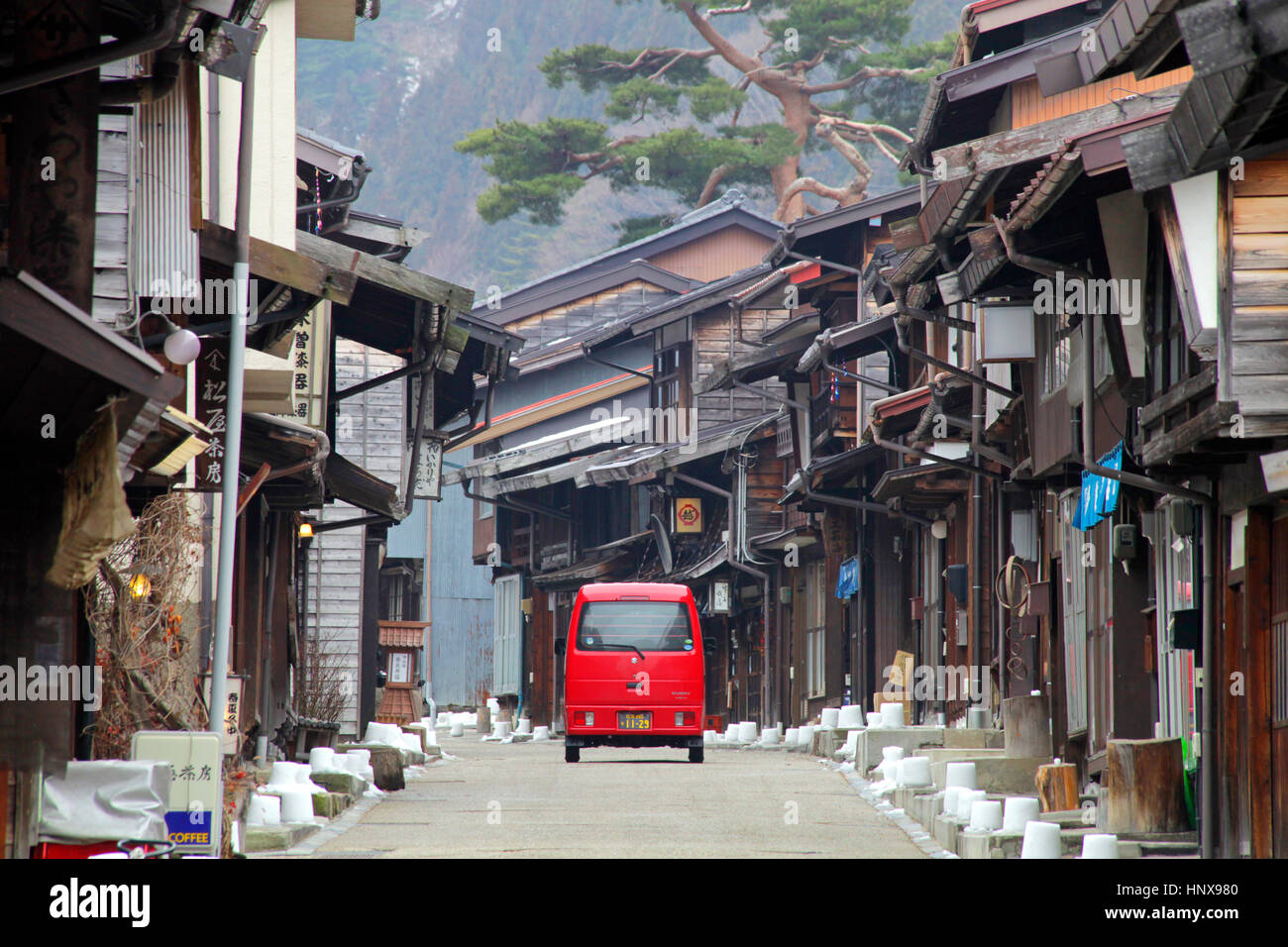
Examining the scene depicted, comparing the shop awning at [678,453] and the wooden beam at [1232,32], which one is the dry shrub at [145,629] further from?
the shop awning at [678,453]

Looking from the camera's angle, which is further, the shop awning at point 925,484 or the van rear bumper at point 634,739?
the van rear bumper at point 634,739

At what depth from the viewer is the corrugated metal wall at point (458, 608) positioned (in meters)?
54.7

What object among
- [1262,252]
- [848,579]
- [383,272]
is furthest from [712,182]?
[1262,252]

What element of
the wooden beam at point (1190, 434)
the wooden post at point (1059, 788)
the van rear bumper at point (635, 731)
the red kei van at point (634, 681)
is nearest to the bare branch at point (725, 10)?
the red kei van at point (634, 681)

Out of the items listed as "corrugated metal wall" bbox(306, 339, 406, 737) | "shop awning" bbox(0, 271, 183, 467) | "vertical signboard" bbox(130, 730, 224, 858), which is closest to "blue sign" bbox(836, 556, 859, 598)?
"corrugated metal wall" bbox(306, 339, 406, 737)

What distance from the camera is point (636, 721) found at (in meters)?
27.4

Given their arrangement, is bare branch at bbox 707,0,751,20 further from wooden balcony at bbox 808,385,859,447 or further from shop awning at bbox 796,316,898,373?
shop awning at bbox 796,316,898,373

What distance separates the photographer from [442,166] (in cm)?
12506

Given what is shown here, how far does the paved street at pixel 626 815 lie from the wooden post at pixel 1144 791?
159 centimetres

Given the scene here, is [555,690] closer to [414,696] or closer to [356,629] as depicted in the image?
[414,696]

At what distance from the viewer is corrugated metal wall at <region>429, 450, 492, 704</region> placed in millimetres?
54688

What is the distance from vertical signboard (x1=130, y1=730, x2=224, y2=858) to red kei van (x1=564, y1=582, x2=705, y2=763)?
643 inches

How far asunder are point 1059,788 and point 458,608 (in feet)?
134

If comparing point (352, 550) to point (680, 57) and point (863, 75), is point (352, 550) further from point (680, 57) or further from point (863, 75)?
point (863, 75)
